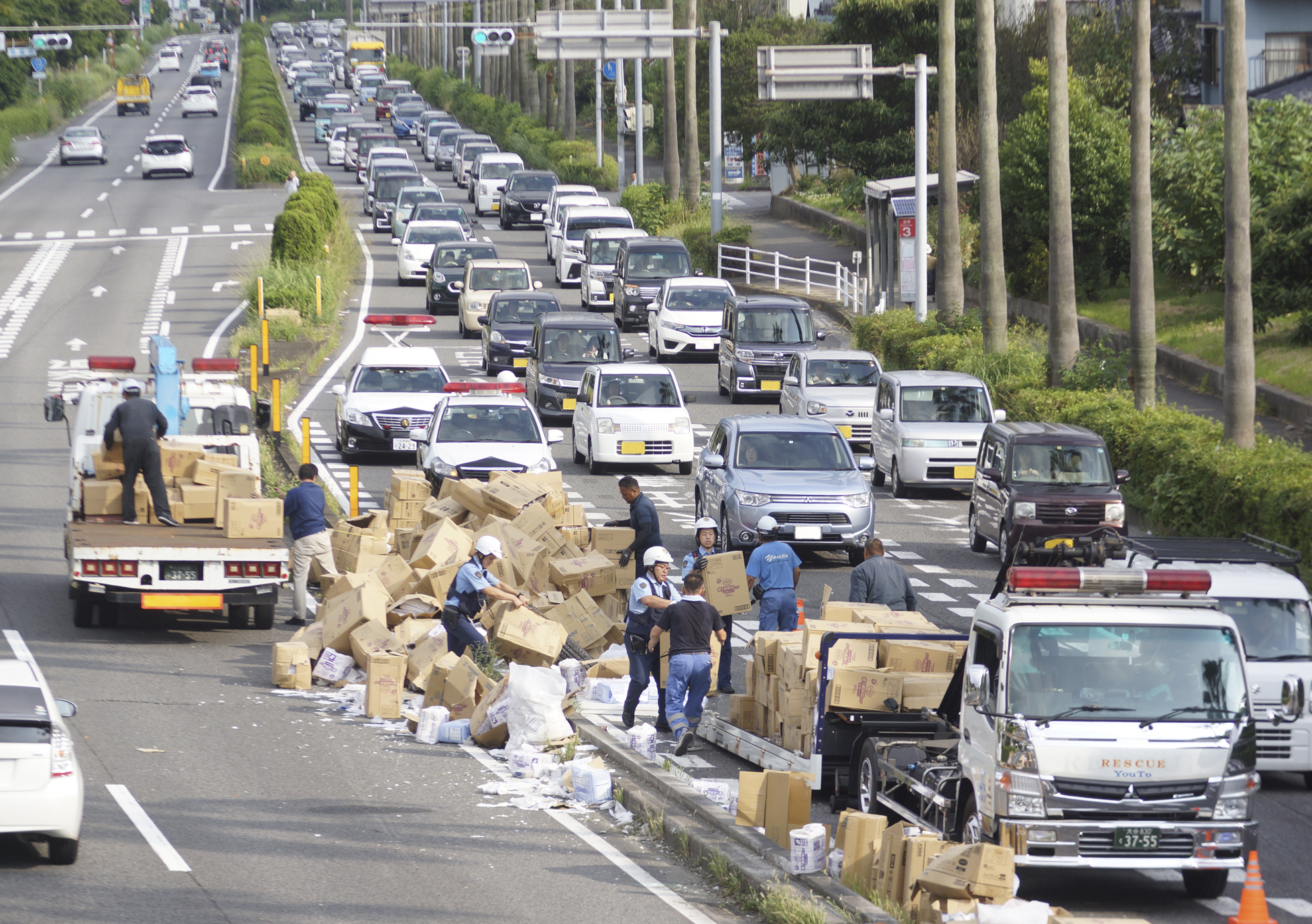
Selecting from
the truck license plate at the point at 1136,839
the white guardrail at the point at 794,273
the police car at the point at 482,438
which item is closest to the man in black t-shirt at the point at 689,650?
the truck license plate at the point at 1136,839

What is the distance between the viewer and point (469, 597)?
56.4ft

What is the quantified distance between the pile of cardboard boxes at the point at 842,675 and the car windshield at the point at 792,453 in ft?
30.2

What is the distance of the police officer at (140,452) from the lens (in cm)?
2012

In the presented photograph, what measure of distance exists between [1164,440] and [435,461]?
9.44m

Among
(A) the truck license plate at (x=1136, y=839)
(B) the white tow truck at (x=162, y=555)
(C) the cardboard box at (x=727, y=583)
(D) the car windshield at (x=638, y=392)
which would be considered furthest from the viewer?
(D) the car windshield at (x=638, y=392)

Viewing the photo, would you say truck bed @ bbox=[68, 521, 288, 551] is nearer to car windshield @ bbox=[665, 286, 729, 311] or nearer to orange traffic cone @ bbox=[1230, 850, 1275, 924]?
orange traffic cone @ bbox=[1230, 850, 1275, 924]

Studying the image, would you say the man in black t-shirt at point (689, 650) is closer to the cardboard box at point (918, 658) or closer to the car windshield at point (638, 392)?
the cardboard box at point (918, 658)

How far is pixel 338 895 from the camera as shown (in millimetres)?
11266

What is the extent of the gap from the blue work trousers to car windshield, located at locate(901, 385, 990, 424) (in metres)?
13.5

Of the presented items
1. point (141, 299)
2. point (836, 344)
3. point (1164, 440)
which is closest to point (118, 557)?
point (1164, 440)

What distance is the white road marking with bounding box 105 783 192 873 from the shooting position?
39.1 feet

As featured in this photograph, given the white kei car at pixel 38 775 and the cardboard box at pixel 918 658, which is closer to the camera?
the white kei car at pixel 38 775

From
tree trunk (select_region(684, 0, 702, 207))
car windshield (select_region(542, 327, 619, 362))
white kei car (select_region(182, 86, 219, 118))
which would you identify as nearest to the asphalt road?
car windshield (select_region(542, 327, 619, 362))

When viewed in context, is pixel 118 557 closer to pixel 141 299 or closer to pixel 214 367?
pixel 214 367
